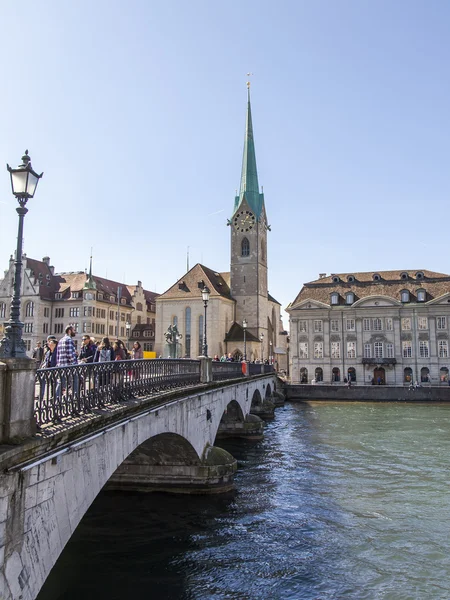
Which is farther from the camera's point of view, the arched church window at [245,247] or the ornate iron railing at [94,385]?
the arched church window at [245,247]

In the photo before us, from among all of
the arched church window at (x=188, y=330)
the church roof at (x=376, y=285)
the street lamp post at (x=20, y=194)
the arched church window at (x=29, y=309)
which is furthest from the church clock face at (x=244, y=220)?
the street lamp post at (x=20, y=194)

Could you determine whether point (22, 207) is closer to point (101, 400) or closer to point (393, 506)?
point (101, 400)

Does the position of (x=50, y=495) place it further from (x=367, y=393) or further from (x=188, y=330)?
(x=188, y=330)

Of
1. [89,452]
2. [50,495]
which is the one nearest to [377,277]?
[89,452]

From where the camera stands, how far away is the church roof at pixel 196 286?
228 feet

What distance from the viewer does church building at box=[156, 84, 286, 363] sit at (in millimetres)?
68688

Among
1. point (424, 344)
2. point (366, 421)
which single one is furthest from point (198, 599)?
point (424, 344)

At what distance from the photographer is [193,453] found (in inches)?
675

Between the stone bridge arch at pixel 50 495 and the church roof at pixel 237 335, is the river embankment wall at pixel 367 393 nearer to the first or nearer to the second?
the church roof at pixel 237 335

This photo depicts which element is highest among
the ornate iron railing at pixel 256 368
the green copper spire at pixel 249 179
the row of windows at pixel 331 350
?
the green copper spire at pixel 249 179

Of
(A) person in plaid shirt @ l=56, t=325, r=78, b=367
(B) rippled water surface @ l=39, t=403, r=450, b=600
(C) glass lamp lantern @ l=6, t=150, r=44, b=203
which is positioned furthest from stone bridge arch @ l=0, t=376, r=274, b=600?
(C) glass lamp lantern @ l=6, t=150, r=44, b=203

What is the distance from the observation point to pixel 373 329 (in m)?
Answer: 66.2

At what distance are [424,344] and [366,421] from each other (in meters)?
29.6

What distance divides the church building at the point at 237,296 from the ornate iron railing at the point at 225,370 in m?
35.8
